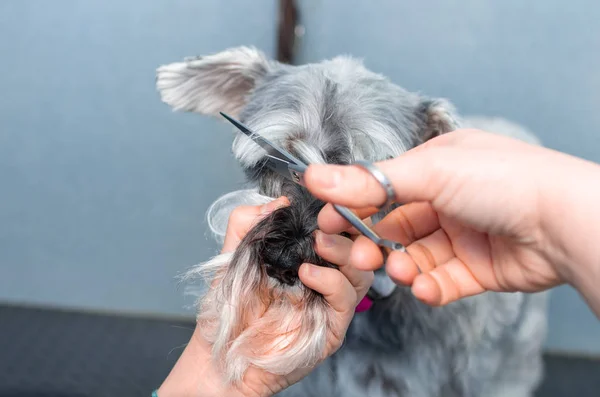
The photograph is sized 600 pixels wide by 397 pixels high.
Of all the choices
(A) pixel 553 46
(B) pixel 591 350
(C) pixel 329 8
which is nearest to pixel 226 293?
(C) pixel 329 8

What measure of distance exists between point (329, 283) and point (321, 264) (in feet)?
0.17

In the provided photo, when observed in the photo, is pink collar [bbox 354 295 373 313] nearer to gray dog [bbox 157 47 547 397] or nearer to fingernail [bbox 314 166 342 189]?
gray dog [bbox 157 47 547 397]

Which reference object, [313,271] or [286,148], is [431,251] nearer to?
[313,271]

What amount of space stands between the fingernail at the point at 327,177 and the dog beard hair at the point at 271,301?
332 millimetres

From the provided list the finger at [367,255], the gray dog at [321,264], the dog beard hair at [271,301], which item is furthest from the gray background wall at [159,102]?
the finger at [367,255]

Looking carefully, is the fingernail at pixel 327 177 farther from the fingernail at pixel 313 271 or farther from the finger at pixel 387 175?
the fingernail at pixel 313 271

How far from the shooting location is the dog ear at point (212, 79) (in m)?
1.37

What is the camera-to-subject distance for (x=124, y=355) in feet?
6.66

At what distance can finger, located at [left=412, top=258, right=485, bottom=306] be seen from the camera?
67 centimetres

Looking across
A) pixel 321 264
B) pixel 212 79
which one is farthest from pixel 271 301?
pixel 212 79

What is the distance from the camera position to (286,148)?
1.08 m

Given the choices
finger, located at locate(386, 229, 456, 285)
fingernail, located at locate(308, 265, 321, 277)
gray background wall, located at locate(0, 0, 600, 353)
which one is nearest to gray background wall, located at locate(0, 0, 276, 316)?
gray background wall, located at locate(0, 0, 600, 353)

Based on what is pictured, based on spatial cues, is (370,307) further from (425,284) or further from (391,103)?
(425,284)

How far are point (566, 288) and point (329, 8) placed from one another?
1449mm
